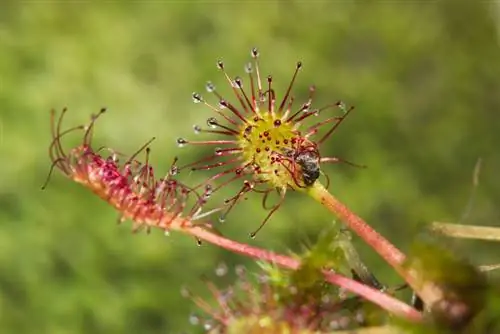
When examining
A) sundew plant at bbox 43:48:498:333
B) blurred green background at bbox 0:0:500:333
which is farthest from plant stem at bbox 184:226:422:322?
blurred green background at bbox 0:0:500:333

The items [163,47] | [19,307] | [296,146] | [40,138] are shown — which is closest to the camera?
[296,146]

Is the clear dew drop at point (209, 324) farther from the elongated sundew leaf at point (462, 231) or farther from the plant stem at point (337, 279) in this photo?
the elongated sundew leaf at point (462, 231)

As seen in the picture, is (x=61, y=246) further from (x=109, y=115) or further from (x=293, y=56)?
(x=293, y=56)

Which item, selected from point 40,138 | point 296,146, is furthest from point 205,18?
point 296,146

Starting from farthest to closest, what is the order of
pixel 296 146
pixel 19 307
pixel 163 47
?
pixel 163 47 → pixel 19 307 → pixel 296 146

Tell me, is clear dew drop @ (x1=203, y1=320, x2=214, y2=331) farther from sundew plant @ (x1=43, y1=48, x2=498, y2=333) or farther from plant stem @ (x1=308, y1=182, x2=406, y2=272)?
plant stem @ (x1=308, y1=182, x2=406, y2=272)

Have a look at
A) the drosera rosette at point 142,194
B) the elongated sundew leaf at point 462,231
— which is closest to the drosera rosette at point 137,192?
the drosera rosette at point 142,194
